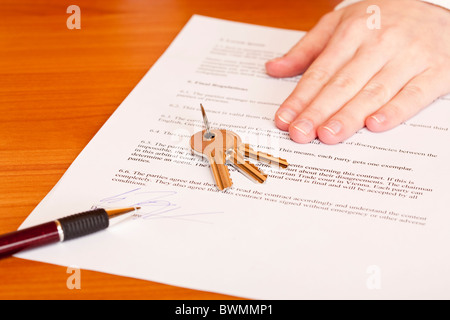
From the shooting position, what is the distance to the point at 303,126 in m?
0.67

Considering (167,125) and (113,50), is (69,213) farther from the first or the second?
(113,50)

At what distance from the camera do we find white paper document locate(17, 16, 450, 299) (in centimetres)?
49

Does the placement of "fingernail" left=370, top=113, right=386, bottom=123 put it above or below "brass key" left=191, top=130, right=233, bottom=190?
above

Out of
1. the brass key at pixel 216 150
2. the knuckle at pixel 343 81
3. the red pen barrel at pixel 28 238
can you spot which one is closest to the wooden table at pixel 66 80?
the red pen barrel at pixel 28 238

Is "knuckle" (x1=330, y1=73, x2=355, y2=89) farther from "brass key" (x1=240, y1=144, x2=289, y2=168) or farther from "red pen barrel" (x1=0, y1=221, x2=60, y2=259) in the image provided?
"red pen barrel" (x1=0, y1=221, x2=60, y2=259)

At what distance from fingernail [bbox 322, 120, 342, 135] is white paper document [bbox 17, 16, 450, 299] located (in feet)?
0.07

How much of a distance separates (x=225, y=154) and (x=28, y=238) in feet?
0.78

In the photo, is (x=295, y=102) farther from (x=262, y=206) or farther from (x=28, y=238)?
(x=28, y=238)

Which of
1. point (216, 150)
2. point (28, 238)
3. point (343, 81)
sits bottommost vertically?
point (28, 238)

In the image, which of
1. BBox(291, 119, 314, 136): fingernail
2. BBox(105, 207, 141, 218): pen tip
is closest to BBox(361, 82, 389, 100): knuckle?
BBox(291, 119, 314, 136): fingernail

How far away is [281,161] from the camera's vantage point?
24.7 inches

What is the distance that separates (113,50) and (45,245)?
18.2 inches

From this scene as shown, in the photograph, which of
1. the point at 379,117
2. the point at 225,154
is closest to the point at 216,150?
the point at 225,154

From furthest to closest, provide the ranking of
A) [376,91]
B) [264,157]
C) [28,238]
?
[376,91], [264,157], [28,238]
